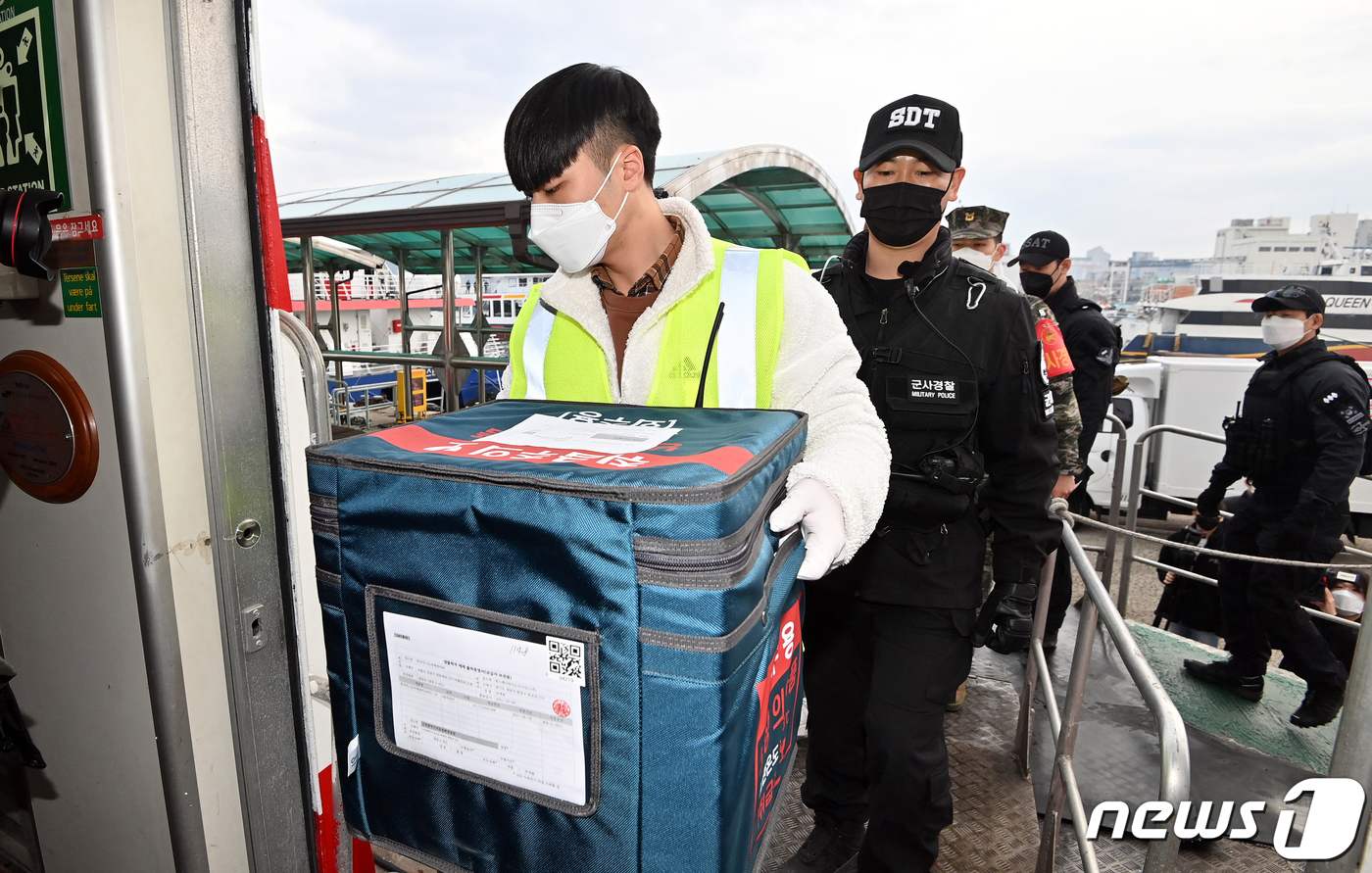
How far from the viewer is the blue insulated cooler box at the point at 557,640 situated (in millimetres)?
734

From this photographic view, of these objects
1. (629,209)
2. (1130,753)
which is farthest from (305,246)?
(1130,753)

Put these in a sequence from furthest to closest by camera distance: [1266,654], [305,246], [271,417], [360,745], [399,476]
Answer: [305,246], [1266,654], [271,417], [360,745], [399,476]

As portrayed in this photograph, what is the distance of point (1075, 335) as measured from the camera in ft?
13.4

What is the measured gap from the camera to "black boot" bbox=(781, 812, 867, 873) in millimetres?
2172

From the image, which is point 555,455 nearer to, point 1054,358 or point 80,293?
point 80,293

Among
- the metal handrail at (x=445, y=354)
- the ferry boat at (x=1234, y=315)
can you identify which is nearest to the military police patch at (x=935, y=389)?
the metal handrail at (x=445, y=354)

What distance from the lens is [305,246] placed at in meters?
6.08

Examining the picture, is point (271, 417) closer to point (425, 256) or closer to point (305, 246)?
point (305, 246)

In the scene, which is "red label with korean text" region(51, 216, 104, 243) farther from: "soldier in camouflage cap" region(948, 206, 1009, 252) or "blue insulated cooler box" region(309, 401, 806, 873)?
"soldier in camouflage cap" region(948, 206, 1009, 252)

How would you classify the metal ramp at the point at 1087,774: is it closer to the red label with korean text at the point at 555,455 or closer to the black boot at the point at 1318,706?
the black boot at the point at 1318,706

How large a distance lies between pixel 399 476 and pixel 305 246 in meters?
6.25

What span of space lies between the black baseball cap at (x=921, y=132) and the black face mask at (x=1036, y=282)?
2.25m

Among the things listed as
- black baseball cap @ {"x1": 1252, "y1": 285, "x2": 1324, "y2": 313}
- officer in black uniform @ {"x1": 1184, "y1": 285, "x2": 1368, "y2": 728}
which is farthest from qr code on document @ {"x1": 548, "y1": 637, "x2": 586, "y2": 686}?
black baseball cap @ {"x1": 1252, "y1": 285, "x2": 1324, "y2": 313}

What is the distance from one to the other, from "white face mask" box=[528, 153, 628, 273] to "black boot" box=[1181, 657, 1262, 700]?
4.05m
